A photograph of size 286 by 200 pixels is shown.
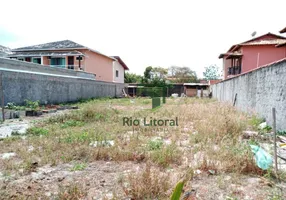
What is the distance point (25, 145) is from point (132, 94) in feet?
74.8

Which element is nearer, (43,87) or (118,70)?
(43,87)

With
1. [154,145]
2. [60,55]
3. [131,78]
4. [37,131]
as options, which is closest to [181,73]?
[131,78]

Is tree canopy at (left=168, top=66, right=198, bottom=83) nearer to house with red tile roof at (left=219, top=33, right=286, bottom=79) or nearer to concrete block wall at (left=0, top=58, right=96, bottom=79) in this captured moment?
house with red tile roof at (left=219, top=33, right=286, bottom=79)

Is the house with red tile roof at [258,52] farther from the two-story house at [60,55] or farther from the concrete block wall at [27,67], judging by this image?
the concrete block wall at [27,67]

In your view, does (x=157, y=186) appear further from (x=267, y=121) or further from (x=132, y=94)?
(x=132, y=94)

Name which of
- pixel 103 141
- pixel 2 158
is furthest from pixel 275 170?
pixel 2 158

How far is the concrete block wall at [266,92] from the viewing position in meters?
4.84

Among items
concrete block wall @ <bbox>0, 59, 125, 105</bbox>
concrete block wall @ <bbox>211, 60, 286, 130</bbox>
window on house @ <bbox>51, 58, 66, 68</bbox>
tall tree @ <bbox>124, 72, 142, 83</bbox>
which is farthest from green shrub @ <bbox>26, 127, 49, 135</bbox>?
tall tree @ <bbox>124, 72, 142, 83</bbox>

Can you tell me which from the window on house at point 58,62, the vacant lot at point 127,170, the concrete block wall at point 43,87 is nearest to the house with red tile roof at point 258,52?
the concrete block wall at point 43,87

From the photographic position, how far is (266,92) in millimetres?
5887

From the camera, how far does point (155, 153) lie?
10.7ft

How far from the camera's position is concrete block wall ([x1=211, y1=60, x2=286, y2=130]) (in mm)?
4835

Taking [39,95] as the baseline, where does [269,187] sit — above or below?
below

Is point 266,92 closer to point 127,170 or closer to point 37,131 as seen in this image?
point 127,170
